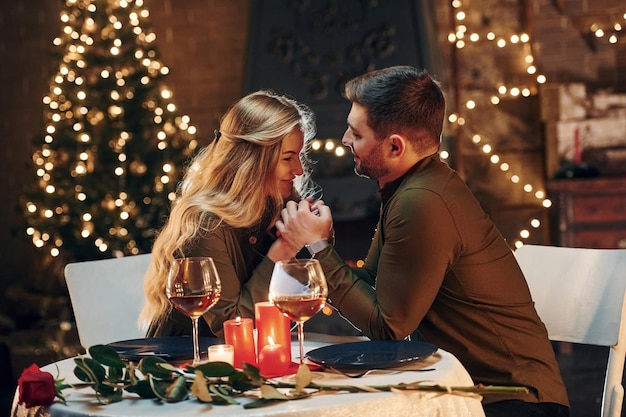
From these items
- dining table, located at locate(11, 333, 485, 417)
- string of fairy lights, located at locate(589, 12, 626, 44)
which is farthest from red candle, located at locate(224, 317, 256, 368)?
string of fairy lights, located at locate(589, 12, 626, 44)

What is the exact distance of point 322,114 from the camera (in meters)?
5.87

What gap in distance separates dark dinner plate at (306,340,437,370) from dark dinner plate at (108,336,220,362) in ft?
0.86

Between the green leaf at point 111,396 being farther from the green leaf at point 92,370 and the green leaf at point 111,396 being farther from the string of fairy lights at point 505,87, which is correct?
the string of fairy lights at point 505,87

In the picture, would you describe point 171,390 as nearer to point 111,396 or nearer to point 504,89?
point 111,396

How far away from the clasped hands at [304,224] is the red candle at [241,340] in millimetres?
387

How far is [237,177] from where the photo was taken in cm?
250

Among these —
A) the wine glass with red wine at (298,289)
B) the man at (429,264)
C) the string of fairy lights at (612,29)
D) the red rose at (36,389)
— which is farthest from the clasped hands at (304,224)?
the string of fairy lights at (612,29)

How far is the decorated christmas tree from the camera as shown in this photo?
541 centimetres

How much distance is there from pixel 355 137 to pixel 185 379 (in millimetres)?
867

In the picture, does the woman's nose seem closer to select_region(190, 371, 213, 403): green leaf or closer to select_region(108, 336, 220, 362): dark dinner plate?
select_region(108, 336, 220, 362): dark dinner plate

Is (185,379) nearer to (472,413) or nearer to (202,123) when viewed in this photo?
(472,413)

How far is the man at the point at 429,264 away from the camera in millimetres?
2104

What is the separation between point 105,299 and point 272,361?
1.12 metres

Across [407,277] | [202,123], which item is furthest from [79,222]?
[407,277]
